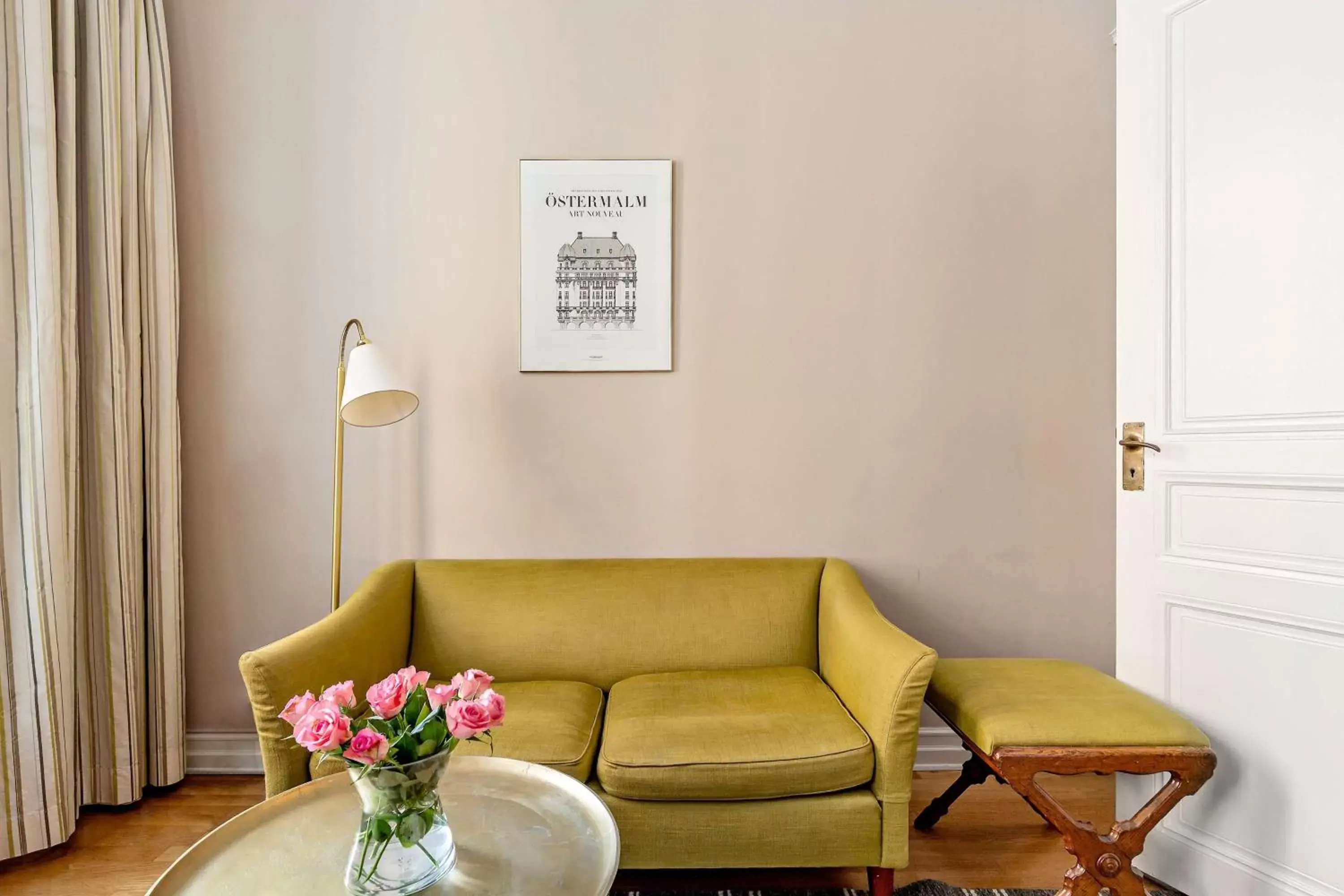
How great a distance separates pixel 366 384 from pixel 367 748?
4.33ft

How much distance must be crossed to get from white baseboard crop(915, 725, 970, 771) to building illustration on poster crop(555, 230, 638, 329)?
5.70ft

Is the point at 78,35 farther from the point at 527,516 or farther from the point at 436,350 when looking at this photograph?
the point at 527,516

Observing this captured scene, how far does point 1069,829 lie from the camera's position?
1.69 meters

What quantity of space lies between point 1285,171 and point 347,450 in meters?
2.71

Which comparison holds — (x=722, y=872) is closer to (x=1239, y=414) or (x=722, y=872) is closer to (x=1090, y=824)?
(x=1090, y=824)

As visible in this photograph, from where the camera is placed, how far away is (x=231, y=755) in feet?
8.55

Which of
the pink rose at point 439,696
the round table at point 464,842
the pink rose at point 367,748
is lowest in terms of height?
the round table at point 464,842

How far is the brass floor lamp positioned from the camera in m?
2.21

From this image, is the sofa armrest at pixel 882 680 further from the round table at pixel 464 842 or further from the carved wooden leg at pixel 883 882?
the round table at pixel 464 842

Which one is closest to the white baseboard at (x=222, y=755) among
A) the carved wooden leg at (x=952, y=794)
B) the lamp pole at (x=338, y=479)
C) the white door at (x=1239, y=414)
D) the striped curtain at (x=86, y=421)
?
the striped curtain at (x=86, y=421)

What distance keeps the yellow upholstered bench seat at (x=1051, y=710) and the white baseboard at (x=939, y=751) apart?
0.62 m

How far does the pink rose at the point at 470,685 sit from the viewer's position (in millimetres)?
1231

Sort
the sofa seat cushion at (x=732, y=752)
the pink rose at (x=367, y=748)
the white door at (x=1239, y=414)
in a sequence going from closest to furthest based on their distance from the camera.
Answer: the pink rose at (x=367, y=748), the white door at (x=1239, y=414), the sofa seat cushion at (x=732, y=752)

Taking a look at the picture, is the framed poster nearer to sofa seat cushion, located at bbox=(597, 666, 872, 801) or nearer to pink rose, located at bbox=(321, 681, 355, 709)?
sofa seat cushion, located at bbox=(597, 666, 872, 801)
